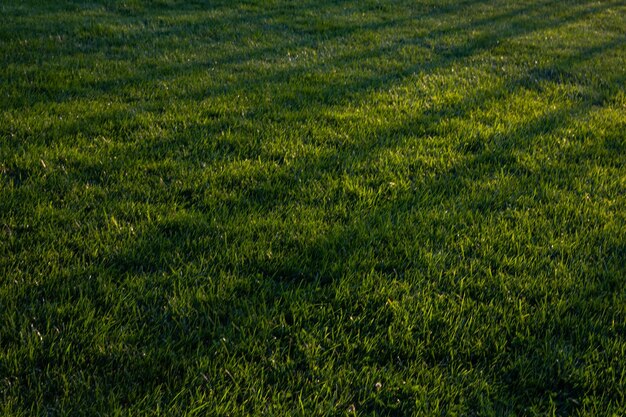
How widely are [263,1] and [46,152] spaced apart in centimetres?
895

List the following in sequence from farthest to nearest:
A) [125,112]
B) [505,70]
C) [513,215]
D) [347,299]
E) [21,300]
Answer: [505,70] → [125,112] → [513,215] → [347,299] → [21,300]

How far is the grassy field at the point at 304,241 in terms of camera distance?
9.03ft

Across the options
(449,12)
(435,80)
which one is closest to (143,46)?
(435,80)

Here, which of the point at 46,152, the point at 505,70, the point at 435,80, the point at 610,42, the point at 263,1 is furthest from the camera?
the point at 263,1

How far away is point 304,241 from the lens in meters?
3.83

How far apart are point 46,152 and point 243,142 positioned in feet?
5.23

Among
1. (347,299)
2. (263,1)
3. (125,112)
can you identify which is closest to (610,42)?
(263,1)

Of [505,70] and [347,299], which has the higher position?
[505,70]

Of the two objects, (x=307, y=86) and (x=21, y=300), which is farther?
(x=307, y=86)

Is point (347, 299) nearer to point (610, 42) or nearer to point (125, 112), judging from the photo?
point (125, 112)

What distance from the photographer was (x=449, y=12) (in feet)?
44.5

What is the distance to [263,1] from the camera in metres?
12.8

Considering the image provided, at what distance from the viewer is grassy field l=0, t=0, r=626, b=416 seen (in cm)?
275

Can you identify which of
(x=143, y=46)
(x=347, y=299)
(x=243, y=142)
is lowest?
(x=347, y=299)
